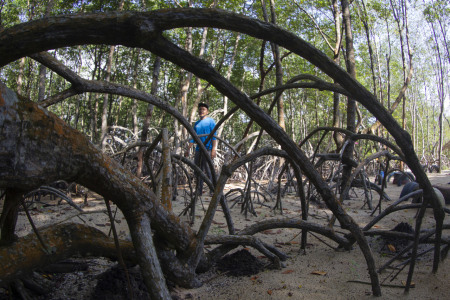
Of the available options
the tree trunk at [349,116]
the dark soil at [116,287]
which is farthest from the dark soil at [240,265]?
the tree trunk at [349,116]

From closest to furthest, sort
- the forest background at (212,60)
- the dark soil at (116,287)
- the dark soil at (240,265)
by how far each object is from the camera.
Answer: the dark soil at (116,287), the dark soil at (240,265), the forest background at (212,60)

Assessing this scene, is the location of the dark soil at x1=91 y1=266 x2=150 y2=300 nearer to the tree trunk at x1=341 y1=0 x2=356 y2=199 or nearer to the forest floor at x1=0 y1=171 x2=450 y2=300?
the forest floor at x1=0 y1=171 x2=450 y2=300

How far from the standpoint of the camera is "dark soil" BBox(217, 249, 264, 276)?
1.82 meters

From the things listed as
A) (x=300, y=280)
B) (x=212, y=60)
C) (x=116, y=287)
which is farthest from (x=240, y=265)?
(x=212, y=60)

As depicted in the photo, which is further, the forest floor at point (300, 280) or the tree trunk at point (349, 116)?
the tree trunk at point (349, 116)

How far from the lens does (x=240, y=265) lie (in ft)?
6.14

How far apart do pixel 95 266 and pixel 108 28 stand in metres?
1.42

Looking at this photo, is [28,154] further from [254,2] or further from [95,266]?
[254,2]

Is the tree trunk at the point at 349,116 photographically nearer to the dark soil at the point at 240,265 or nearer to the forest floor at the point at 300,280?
the forest floor at the point at 300,280

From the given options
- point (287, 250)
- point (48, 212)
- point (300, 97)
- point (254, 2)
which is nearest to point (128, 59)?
point (254, 2)

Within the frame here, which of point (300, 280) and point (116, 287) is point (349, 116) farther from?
point (116, 287)

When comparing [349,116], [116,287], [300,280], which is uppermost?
[349,116]

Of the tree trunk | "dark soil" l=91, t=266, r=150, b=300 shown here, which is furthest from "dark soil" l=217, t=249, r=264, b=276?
the tree trunk

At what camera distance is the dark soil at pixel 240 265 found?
1821mm
